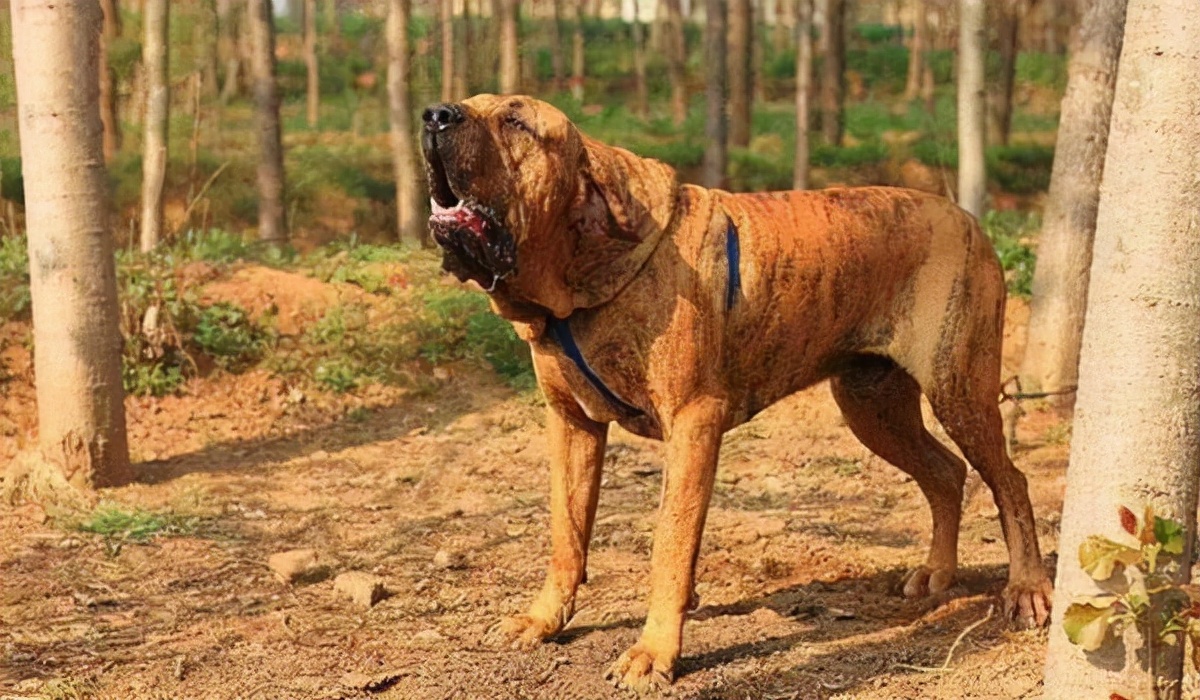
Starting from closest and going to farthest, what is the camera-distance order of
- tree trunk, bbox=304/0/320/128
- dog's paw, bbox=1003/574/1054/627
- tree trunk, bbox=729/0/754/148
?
dog's paw, bbox=1003/574/1054/627 < tree trunk, bbox=729/0/754/148 < tree trunk, bbox=304/0/320/128

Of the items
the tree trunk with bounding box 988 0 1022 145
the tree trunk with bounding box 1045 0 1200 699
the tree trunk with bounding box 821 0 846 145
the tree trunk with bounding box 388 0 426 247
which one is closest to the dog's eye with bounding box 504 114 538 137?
the tree trunk with bounding box 1045 0 1200 699

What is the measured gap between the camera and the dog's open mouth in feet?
14.9

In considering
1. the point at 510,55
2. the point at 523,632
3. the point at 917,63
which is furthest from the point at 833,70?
the point at 523,632

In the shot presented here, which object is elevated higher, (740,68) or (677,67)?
(740,68)

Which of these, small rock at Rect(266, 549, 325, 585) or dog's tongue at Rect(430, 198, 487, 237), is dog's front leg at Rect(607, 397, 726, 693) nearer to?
dog's tongue at Rect(430, 198, 487, 237)

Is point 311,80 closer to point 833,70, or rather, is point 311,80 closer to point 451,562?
point 833,70

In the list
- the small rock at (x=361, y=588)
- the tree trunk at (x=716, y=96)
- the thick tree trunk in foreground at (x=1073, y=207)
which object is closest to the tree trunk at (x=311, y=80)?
the tree trunk at (x=716, y=96)

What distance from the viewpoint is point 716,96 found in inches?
661

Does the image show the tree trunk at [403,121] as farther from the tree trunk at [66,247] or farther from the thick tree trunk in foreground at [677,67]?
the thick tree trunk in foreground at [677,67]

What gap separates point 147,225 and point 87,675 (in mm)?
8075

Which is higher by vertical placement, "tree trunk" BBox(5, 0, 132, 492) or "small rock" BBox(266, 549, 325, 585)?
"tree trunk" BBox(5, 0, 132, 492)

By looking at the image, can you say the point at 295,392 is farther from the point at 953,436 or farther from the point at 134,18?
the point at 134,18

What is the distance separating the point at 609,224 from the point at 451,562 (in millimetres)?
2628

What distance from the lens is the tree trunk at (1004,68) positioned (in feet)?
82.6
